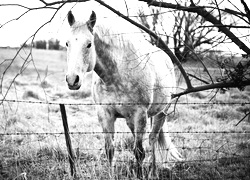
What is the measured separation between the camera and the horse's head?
2.80m

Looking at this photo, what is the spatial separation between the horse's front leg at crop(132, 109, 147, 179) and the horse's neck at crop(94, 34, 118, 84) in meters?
0.60

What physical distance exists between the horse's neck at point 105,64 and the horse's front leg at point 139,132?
1.96 ft

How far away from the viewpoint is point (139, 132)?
12.0 ft

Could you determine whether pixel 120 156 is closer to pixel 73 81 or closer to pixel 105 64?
pixel 105 64

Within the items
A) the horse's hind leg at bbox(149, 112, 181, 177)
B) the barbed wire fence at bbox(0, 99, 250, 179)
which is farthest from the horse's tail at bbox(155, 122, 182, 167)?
the barbed wire fence at bbox(0, 99, 250, 179)

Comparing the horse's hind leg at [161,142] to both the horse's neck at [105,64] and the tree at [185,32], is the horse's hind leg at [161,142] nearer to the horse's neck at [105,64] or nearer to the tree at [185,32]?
the horse's neck at [105,64]

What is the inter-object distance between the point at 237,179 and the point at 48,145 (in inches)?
121

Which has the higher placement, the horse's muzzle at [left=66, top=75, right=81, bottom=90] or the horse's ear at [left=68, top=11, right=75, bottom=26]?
the horse's ear at [left=68, top=11, right=75, bottom=26]

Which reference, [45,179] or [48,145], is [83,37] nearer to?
[45,179]

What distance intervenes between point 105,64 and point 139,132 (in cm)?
107

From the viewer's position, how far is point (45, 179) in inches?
124

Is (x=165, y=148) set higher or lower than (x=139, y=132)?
lower

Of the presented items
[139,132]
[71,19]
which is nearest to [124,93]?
[139,132]

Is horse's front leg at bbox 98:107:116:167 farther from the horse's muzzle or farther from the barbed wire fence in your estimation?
the horse's muzzle
